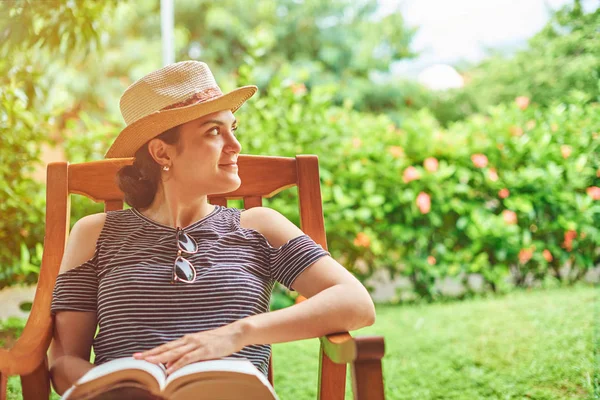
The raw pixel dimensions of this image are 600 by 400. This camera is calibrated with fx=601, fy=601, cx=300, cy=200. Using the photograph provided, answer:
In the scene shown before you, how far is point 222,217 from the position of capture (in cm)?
138

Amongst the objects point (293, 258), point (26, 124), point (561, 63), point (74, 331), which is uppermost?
point (561, 63)

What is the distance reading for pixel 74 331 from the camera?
127cm

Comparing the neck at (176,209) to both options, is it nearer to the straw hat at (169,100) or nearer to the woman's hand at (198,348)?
the straw hat at (169,100)

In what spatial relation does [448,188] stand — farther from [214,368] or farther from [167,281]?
[214,368]

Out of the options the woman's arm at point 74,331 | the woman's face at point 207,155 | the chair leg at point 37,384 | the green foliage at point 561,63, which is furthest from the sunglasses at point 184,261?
the green foliage at point 561,63

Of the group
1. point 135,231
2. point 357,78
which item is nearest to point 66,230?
point 135,231

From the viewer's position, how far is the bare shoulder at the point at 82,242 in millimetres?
1320

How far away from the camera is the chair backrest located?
1446 millimetres

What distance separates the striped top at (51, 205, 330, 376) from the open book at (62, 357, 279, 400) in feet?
0.49

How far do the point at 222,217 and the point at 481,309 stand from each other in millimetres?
2238

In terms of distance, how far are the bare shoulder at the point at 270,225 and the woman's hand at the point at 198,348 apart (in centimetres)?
25

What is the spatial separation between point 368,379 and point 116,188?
0.84 metres

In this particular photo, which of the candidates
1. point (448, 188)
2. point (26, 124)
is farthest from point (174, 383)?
point (448, 188)

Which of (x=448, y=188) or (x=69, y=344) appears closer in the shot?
(x=69, y=344)
